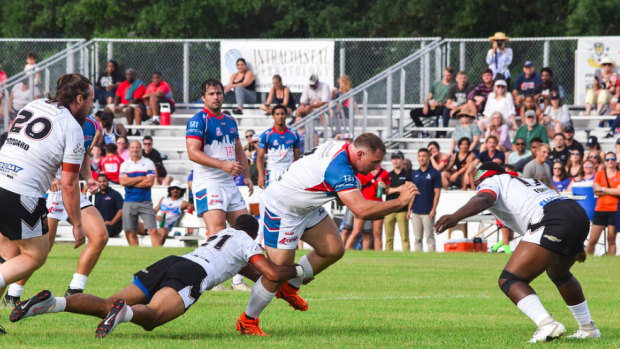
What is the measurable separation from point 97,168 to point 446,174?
7.71 metres

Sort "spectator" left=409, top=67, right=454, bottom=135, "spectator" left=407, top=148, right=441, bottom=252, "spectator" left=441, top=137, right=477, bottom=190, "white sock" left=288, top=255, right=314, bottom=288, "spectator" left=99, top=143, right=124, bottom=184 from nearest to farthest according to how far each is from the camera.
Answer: "white sock" left=288, top=255, right=314, bottom=288 → "spectator" left=407, top=148, right=441, bottom=252 → "spectator" left=441, top=137, right=477, bottom=190 → "spectator" left=99, top=143, right=124, bottom=184 → "spectator" left=409, top=67, right=454, bottom=135

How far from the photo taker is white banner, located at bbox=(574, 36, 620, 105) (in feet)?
80.1

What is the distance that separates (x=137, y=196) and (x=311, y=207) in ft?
42.9

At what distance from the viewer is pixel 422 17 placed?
37.8 metres

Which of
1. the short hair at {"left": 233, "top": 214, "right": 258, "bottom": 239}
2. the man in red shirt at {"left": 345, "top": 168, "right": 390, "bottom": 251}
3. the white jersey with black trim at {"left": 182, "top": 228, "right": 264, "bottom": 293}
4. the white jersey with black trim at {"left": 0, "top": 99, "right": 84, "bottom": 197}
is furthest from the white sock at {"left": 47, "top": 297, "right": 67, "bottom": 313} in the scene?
the man in red shirt at {"left": 345, "top": 168, "right": 390, "bottom": 251}

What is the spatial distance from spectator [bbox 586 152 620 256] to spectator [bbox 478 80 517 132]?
152 inches

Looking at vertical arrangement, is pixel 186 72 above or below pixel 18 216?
above

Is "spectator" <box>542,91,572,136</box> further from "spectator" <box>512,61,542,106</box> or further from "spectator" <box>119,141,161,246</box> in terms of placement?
"spectator" <box>119,141,161,246</box>

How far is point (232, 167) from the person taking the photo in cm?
1132

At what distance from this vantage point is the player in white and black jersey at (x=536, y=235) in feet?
25.8

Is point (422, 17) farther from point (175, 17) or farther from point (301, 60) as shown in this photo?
point (301, 60)

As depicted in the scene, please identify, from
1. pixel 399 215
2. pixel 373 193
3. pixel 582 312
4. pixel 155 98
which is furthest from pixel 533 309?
pixel 155 98

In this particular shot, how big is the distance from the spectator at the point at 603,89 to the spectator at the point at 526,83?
4.57 ft

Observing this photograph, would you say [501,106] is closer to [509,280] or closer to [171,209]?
[171,209]
